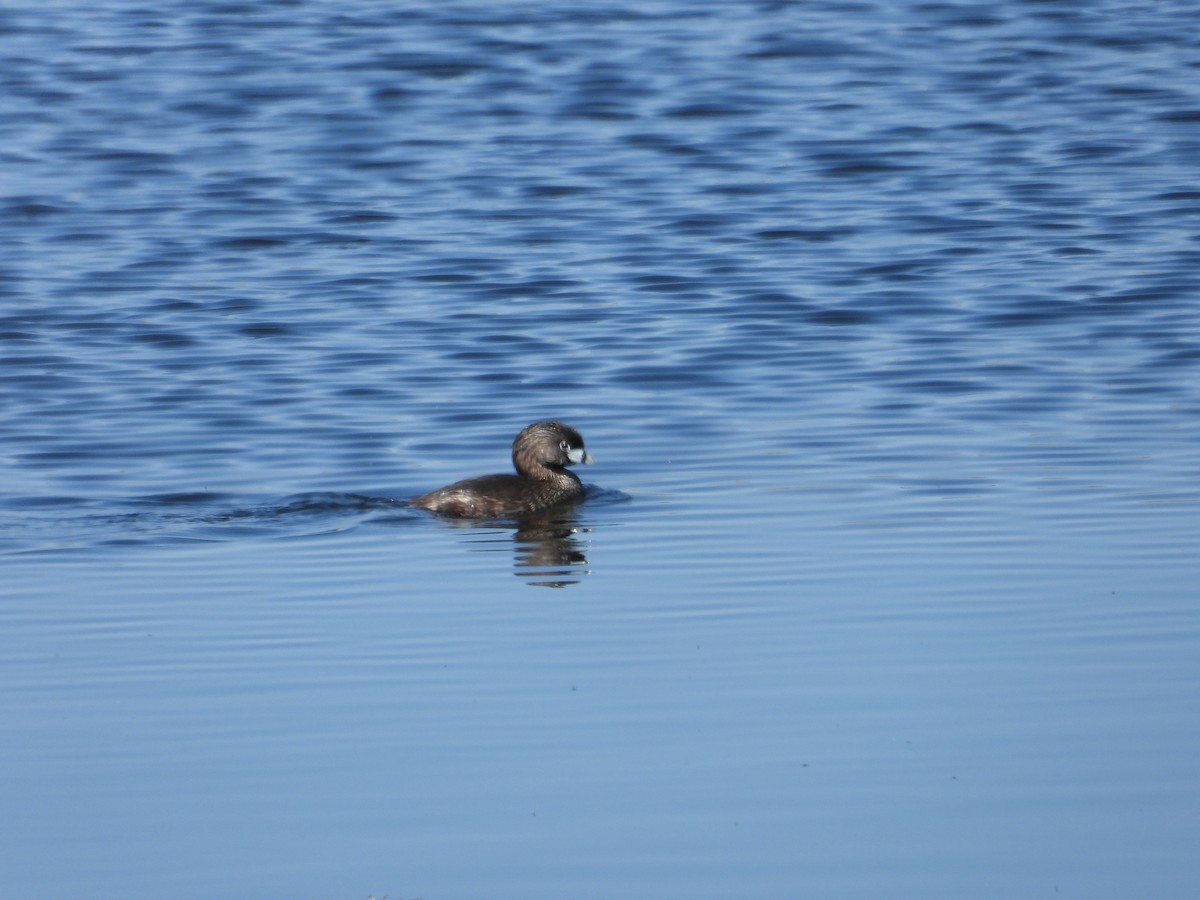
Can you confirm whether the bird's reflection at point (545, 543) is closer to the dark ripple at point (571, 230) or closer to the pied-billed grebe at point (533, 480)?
the pied-billed grebe at point (533, 480)

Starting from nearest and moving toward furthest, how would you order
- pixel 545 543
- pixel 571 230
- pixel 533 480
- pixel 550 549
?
1. pixel 550 549
2. pixel 545 543
3. pixel 533 480
4. pixel 571 230

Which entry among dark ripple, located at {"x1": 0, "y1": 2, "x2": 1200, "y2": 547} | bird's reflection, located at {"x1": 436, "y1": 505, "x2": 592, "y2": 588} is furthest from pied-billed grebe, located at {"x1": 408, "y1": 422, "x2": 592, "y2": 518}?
dark ripple, located at {"x1": 0, "y1": 2, "x2": 1200, "y2": 547}

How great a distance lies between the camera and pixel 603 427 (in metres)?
14.9

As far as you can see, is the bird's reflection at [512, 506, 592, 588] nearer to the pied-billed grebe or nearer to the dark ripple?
the pied-billed grebe

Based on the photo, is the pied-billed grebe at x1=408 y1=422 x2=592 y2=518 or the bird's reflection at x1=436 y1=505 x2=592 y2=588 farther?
the pied-billed grebe at x1=408 y1=422 x2=592 y2=518

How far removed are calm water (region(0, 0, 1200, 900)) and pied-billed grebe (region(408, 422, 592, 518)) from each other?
0.26 m

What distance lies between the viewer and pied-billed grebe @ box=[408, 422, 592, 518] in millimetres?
12367

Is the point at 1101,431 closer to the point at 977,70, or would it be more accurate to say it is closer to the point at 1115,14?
the point at 977,70

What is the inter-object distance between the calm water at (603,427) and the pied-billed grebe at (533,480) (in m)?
0.26

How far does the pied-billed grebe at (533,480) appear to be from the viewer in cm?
1237

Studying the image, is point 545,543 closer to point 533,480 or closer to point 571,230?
point 533,480

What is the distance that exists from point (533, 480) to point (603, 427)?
6.36ft

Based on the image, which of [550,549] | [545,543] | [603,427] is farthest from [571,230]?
[550,549]

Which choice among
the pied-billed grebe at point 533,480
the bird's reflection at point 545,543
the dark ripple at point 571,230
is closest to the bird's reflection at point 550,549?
the bird's reflection at point 545,543
